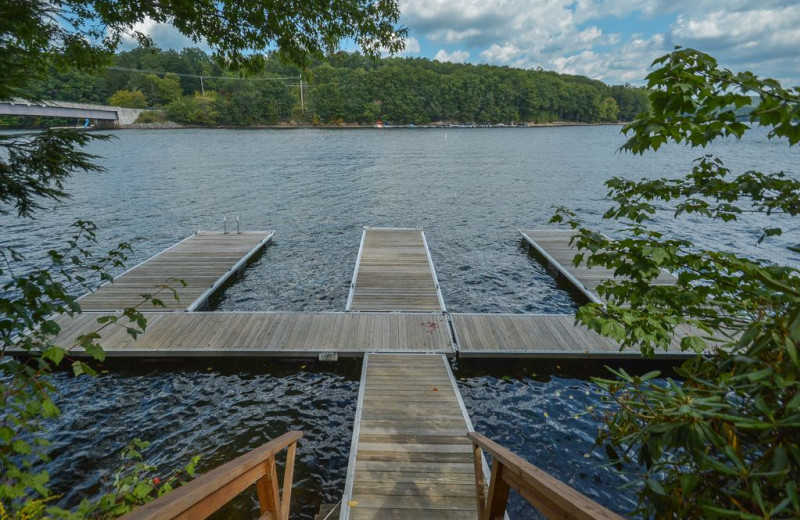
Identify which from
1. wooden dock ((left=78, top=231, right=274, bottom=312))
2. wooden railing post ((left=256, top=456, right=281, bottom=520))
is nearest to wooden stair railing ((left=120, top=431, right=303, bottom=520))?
wooden railing post ((left=256, top=456, right=281, bottom=520))

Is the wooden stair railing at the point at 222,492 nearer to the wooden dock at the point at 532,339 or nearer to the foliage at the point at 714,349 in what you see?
the foliage at the point at 714,349

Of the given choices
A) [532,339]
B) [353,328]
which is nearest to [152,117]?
[353,328]

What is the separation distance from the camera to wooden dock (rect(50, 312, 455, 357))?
1054cm

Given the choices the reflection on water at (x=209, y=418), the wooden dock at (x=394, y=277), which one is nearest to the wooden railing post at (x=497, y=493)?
the reflection on water at (x=209, y=418)

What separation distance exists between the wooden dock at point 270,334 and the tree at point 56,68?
311 cm

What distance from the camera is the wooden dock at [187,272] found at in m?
13.0

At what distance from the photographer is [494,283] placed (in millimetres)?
16469

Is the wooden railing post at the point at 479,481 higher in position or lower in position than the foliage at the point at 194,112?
lower

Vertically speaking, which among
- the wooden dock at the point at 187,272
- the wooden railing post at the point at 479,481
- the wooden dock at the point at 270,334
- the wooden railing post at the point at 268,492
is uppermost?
the wooden railing post at the point at 268,492

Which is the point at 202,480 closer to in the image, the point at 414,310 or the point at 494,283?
the point at 414,310

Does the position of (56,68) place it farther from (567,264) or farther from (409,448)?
(567,264)

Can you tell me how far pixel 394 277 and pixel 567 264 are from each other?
25.4ft

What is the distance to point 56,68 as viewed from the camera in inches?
259

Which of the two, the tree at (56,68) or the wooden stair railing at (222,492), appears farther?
the tree at (56,68)
